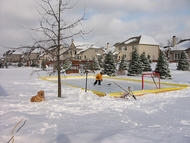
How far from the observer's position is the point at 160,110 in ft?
19.2

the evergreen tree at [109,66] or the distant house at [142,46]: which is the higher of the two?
the distant house at [142,46]

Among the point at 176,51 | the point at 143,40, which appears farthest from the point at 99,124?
the point at 176,51

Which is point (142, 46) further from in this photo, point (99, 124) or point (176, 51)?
point (99, 124)

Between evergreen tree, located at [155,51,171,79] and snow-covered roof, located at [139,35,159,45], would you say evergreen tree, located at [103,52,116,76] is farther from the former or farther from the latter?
snow-covered roof, located at [139,35,159,45]

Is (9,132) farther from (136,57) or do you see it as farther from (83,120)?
(136,57)

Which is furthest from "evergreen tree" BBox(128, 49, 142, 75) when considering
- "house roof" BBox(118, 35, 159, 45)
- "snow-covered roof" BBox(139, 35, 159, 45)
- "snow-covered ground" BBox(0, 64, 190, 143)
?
"snow-covered roof" BBox(139, 35, 159, 45)

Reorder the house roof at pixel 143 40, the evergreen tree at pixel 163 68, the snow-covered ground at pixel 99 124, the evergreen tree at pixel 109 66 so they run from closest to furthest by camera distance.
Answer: the snow-covered ground at pixel 99 124 → the evergreen tree at pixel 163 68 → the evergreen tree at pixel 109 66 → the house roof at pixel 143 40

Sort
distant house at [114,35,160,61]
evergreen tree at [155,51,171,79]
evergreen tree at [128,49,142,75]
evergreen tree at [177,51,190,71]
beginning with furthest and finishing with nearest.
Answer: distant house at [114,35,160,61] → evergreen tree at [177,51,190,71] → evergreen tree at [128,49,142,75] → evergreen tree at [155,51,171,79]

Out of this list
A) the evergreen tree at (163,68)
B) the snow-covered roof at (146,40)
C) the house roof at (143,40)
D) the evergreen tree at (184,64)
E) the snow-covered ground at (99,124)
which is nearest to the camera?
the snow-covered ground at (99,124)

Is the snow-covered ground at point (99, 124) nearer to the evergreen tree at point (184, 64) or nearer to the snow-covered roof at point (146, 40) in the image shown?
the evergreen tree at point (184, 64)

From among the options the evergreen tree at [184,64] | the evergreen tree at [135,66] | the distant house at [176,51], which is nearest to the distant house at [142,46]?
the distant house at [176,51]

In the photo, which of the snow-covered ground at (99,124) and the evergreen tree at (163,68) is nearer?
the snow-covered ground at (99,124)

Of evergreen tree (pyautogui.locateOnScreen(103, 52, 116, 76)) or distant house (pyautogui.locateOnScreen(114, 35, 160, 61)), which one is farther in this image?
distant house (pyautogui.locateOnScreen(114, 35, 160, 61))

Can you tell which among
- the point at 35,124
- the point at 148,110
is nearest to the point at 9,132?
the point at 35,124
